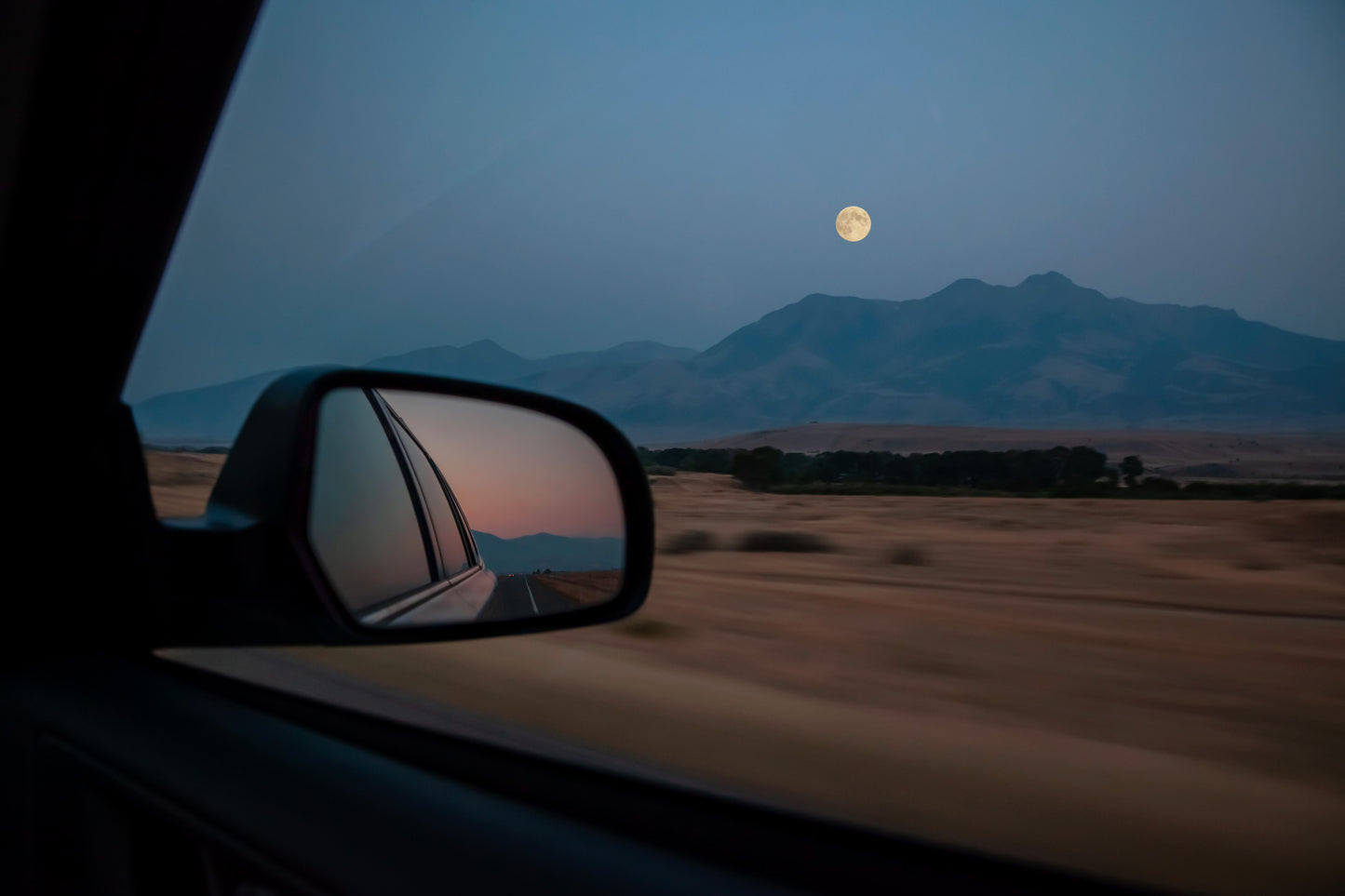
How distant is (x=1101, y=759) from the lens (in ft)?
7.61

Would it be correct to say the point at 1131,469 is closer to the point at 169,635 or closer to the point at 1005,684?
the point at 1005,684

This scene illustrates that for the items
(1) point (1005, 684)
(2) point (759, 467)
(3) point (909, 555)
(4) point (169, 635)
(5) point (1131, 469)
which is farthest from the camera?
(2) point (759, 467)

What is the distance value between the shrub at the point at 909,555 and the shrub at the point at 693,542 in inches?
37.3

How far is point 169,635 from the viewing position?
7.91 ft

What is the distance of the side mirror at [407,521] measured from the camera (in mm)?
2264

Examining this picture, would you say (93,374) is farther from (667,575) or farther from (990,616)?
(990,616)

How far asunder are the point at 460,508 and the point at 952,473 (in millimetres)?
2825

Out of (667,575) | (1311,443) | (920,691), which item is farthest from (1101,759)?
(667,575)

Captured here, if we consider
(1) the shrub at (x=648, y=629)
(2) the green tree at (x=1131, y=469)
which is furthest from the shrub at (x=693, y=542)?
(2) the green tree at (x=1131, y=469)

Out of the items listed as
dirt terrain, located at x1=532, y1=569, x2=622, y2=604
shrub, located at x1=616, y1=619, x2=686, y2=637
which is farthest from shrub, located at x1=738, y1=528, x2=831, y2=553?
dirt terrain, located at x1=532, y1=569, x2=622, y2=604

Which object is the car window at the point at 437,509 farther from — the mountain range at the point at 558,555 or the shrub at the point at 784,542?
the shrub at the point at 784,542

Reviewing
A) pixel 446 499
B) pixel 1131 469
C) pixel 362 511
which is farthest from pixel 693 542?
pixel 362 511

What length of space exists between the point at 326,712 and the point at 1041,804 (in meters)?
1.58

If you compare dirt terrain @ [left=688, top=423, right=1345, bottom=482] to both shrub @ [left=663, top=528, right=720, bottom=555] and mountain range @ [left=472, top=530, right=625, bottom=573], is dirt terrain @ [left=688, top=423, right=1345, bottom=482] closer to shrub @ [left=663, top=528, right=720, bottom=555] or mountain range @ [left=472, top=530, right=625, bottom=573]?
shrub @ [left=663, top=528, right=720, bottom=555]
